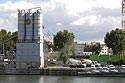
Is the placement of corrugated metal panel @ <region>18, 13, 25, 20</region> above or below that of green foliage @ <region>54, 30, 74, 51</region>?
above

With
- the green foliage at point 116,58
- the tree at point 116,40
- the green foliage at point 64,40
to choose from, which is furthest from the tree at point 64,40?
the green foliage at point 116,58

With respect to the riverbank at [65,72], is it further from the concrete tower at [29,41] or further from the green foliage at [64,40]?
the green foliage at [64,40]

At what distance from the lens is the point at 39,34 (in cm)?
9819

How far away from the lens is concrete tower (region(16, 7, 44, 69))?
97.7 metres

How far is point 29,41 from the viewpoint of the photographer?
98.8m

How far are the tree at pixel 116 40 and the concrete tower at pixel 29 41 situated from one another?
119 feet

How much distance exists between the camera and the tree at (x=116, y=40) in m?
127

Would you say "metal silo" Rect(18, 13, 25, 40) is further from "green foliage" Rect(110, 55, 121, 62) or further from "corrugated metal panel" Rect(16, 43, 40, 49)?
"green foliage" Rect(110, 55, 121, 62)

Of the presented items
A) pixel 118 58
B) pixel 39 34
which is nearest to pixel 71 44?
pixel 118 58

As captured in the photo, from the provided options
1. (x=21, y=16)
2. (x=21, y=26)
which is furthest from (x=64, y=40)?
(x=21, y=16)

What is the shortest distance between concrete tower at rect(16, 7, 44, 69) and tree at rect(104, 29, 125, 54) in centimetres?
3642

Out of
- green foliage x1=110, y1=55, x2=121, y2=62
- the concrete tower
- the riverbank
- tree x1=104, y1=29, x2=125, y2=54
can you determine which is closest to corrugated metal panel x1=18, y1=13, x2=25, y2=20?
the concrete tower

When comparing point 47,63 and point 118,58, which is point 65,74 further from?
point 118,58

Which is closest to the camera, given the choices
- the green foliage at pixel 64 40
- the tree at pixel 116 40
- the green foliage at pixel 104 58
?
the green foliage at pixel 104 58
